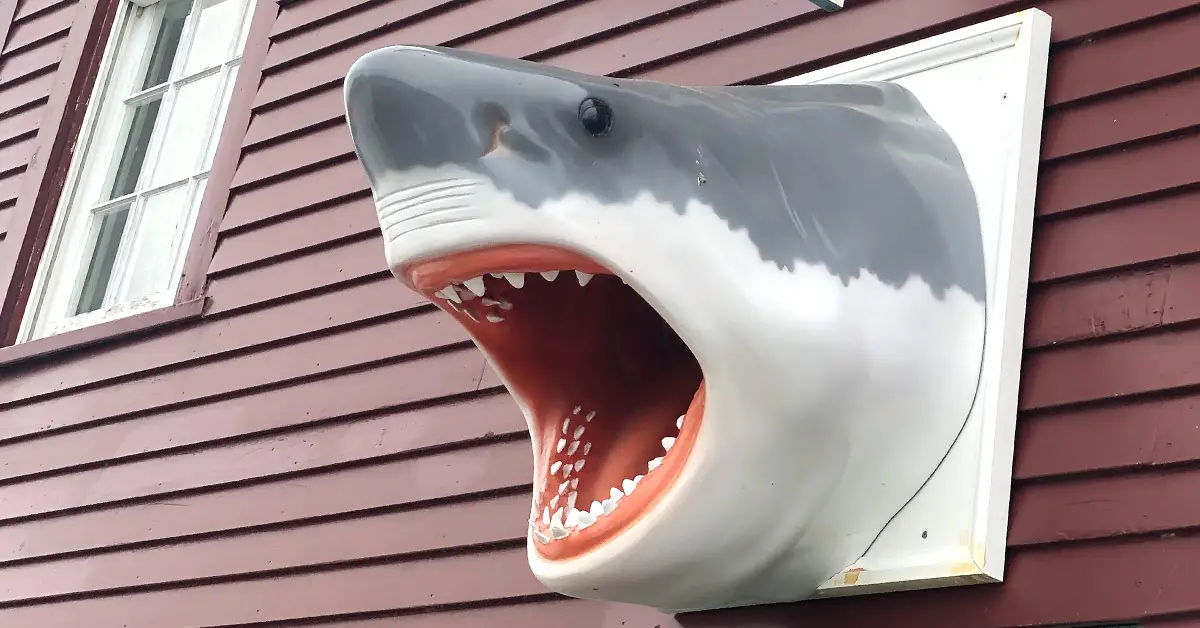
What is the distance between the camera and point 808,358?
6.19 ft

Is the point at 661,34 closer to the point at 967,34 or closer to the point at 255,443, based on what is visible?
the point at 967,34

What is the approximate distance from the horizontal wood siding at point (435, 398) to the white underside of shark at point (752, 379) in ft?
0.58

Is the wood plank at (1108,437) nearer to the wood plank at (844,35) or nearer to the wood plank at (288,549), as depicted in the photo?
the wood plank at (844,35)

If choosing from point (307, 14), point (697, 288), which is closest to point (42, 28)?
point (307, 14)

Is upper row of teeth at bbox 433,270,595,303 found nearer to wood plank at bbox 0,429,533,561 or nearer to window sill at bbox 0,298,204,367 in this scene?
wood plank at bbox 0,429,533,561

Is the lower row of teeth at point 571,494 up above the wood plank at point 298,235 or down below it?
above

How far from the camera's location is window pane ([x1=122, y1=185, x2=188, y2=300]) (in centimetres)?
405

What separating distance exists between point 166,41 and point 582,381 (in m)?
2.98

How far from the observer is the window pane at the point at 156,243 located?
4051 mm

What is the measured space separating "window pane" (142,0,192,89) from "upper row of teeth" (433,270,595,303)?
114 inches

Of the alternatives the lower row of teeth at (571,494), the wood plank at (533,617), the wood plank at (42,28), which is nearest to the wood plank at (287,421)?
the wood plank at (533,617)

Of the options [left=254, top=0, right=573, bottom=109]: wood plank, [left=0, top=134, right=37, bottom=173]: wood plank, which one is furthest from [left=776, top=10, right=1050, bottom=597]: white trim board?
[left=0, top=134, right=37, bottom=173]: wood plank

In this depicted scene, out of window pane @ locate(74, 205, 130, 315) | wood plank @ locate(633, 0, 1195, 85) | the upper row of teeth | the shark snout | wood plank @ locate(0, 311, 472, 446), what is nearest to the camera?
the shark snout

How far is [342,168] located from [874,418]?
195 cm
